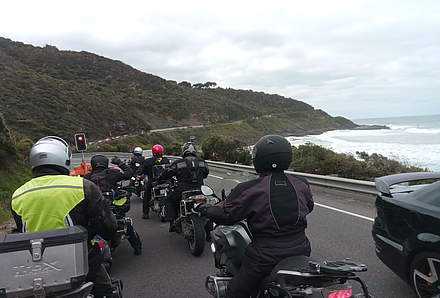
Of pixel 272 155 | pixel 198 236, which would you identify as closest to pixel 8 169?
pixel 198 236

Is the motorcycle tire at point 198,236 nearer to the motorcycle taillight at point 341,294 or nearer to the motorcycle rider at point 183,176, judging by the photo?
the motorcycle rider at point 183,176

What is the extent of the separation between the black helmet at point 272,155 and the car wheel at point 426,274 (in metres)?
1.80

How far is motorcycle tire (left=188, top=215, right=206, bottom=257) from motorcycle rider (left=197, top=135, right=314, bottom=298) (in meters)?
3.54

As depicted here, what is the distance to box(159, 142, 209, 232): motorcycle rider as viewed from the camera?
26.6ft

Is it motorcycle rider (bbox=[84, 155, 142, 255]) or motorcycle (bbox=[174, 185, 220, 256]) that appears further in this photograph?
motorcycle rider (bbox=[84, 155, 142, 255])

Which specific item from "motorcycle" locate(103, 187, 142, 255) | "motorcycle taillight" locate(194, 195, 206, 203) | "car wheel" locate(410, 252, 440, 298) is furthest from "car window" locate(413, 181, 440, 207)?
"motorcycle" locate(103, 187, 142, 255)

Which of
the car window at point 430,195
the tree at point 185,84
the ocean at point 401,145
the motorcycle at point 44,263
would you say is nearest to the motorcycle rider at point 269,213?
the motorcycle at point 44,263

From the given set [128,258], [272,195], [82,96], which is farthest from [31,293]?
[82,96]

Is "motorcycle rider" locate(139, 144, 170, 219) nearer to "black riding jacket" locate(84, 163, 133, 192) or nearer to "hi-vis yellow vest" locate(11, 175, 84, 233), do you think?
"black riding jacket" locate(84, 163, 133, 192)

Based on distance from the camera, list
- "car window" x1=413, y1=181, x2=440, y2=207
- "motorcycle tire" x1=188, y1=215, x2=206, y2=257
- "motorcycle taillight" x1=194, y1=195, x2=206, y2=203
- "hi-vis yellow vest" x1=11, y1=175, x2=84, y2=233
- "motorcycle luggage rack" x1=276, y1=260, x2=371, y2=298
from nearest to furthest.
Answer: "motorcycle luggage rack" x1=276, y1=260, x2=371, y2=298, "hi-vis yellow vest" x1=11, y1=175, x2=84, y2=233, "car window" x1=413, y1=181, x2=440, y2=207, "motorcycle tire" x1=188, y1=215, x2=206, y2=257, "motorcycle taillight" x1=194, y1=195, x2=206, y2=203

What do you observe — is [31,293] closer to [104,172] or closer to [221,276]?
[221,276]

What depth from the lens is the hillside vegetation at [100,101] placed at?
205ft

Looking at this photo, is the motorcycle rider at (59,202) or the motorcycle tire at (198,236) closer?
the motorcycle rider at (59,202)

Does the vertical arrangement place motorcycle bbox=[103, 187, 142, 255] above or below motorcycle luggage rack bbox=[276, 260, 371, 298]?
below
